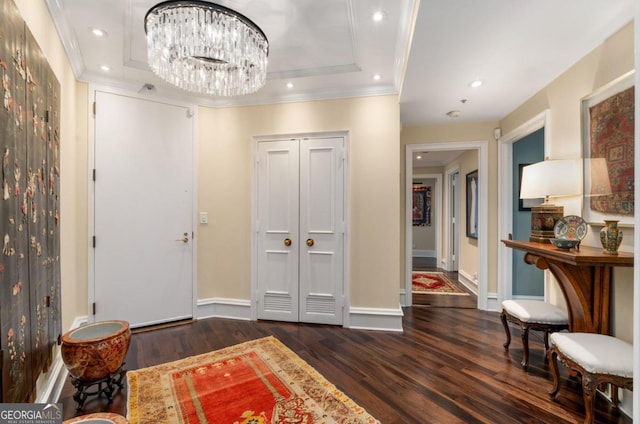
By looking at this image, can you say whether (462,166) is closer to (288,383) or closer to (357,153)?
(357,153)

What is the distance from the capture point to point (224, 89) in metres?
2.43

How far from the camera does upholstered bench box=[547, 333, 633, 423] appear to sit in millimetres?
→ 1573

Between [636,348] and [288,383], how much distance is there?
200cm

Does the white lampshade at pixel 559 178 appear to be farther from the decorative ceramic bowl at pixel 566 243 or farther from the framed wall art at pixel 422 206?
the framed wall art at pixel 422 206

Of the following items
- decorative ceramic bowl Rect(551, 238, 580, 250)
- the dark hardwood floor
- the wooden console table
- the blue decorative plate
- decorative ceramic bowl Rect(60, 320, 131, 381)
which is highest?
the blue decorative plate

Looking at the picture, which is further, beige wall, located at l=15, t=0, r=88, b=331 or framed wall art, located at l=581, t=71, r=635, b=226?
beige wall, located at l=15, t=0, r=88, b=331

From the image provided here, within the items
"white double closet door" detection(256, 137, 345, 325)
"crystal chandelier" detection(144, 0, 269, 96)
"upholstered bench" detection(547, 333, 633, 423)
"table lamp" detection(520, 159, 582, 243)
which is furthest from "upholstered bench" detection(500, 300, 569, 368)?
"crystal chandelier" detection(144, 0, 269, 96)

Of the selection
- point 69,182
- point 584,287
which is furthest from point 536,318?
point 69,182

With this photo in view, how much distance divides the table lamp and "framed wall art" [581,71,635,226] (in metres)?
0.11

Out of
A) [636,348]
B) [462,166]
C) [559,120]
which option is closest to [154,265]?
[636,348]

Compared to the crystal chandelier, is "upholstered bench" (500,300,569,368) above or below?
below

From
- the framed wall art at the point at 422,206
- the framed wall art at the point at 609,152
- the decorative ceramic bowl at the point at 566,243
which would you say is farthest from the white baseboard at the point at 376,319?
the framed wall art at the point at 422,206

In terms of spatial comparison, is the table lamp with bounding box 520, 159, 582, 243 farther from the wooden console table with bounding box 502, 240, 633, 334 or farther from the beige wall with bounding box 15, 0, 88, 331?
the beige wall with bounding box 15, 0, 88, 331

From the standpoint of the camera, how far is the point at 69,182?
2584 millimetres
